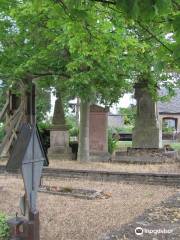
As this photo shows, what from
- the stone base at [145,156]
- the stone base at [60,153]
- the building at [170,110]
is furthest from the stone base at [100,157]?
the building at [170,110]

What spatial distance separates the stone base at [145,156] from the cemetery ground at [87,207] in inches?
202

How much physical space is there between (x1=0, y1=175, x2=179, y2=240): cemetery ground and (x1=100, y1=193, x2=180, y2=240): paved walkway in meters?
0.22

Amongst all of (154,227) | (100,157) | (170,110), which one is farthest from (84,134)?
(170,110)

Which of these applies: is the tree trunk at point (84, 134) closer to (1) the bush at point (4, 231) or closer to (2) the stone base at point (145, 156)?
(2) the stone base at point (145, 156)

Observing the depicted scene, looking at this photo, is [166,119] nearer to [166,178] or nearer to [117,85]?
[117,85]

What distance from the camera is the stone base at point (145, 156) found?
1727 centimetres

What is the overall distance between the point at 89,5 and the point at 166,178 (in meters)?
7.80

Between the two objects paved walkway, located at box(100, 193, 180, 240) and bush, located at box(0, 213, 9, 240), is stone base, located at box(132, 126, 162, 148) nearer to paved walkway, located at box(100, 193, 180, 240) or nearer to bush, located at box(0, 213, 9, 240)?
paved walkway, located at box(100, 193, 180, 240)

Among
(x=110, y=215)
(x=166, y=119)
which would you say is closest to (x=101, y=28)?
(x=110, y=215)

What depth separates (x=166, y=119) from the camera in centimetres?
5300

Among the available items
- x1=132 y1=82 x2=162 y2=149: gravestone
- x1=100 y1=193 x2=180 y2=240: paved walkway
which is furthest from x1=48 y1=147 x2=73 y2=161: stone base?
x1=100 y1=193 x2=180 y2=240: paved walkway

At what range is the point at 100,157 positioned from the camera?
1859cm

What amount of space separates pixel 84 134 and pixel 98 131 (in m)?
1.96

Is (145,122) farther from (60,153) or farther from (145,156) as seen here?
(60,153)
